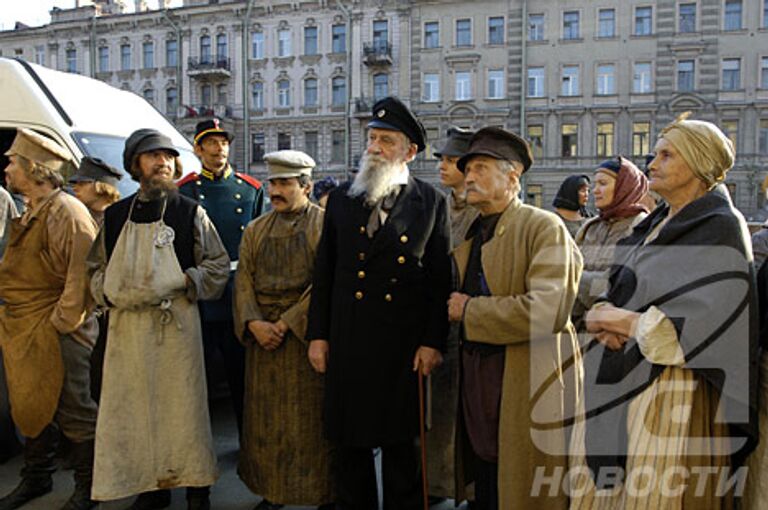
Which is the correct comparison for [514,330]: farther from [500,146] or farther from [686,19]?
[686,19]

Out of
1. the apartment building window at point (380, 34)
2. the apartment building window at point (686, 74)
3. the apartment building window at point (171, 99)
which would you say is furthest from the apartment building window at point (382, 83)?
the apartment building window at point (686, 74)

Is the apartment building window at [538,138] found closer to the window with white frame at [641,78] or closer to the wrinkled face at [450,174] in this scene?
the window with white frame at [641,78]

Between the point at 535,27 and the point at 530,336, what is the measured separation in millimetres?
37196

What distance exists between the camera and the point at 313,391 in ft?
12.1

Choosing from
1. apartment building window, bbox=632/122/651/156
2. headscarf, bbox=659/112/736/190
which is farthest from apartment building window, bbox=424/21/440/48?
headscarf, bbox=659/112/736/190

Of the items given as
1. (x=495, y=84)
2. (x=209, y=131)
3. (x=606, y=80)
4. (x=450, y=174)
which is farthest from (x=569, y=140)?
(x=209, y=131)

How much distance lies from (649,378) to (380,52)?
123ft

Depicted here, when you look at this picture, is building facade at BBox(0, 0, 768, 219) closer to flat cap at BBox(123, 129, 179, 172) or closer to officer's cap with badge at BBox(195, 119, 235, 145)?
officer's cap with badge at BBox(195, 119, 235, 145)

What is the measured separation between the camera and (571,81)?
35.9 m

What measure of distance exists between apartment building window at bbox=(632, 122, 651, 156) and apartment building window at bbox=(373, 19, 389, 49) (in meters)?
15.2

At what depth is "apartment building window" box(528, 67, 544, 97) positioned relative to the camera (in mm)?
36344

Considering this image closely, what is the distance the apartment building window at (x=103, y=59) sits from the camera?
1715 inches

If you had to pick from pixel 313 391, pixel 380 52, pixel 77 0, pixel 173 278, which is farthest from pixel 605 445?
pixel 77 0

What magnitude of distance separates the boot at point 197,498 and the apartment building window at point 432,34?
36.6m
